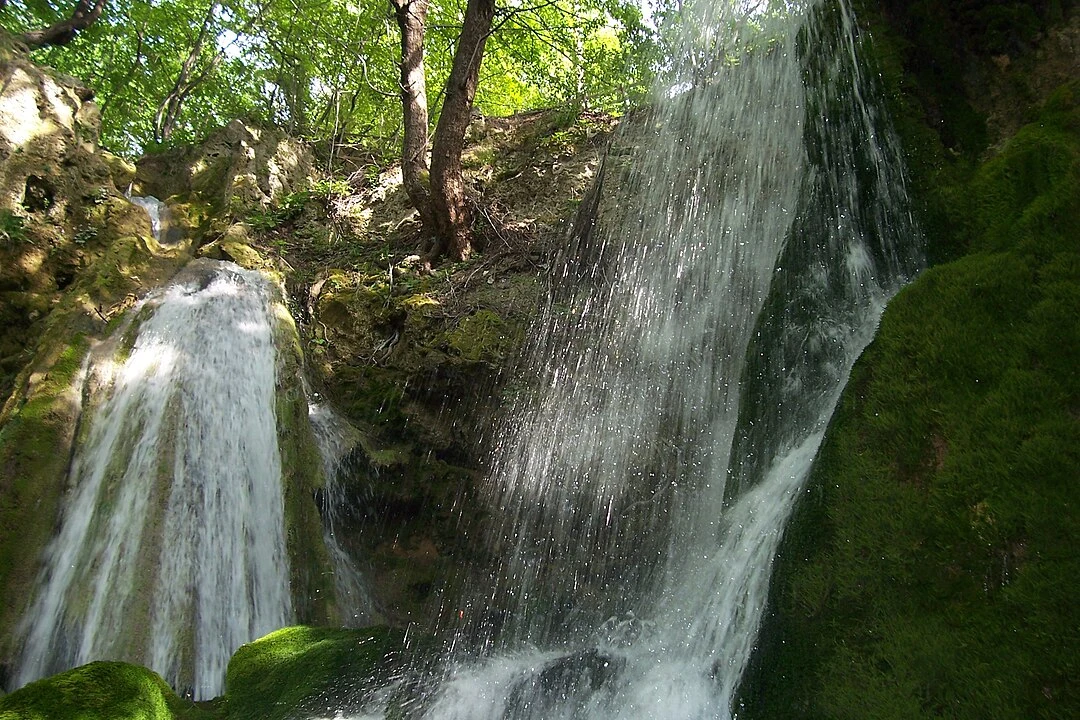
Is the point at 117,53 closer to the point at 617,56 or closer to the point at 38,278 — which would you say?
the point at 38,278

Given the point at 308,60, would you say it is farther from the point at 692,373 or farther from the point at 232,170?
the point at 692,373

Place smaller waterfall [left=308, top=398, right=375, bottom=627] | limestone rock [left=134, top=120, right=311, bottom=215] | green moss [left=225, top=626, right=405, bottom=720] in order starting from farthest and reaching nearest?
limestone rock [left=134, top=120, right=311, bottom=215], smaller waterfall [left=308, top=398, right=375, bottom=627], green moss [left=225, top=626, right=405, bottom=720]

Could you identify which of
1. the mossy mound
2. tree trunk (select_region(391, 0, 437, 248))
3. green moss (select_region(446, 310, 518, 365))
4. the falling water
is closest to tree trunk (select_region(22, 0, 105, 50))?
tree trunk (select_region(391, 0, 437, 248))

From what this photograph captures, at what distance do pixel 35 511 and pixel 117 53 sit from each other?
44.1ft

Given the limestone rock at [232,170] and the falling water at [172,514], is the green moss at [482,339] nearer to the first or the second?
the falling water at [172,514]

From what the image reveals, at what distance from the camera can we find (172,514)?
546 centimetres

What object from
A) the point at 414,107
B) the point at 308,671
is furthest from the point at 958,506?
the point at 414,107

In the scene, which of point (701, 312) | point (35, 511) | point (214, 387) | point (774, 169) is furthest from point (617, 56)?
point (35, 511)

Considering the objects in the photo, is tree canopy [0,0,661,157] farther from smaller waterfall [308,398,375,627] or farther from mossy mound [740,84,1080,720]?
mossy mound [740,84,1080,720]

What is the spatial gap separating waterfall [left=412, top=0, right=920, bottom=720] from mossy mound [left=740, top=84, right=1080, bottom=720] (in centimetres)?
51

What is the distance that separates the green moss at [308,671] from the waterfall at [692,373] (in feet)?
1.55

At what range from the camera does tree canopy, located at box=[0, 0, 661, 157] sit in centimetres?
989

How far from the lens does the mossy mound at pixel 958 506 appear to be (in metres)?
2.27

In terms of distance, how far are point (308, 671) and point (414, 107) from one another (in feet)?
22.3
